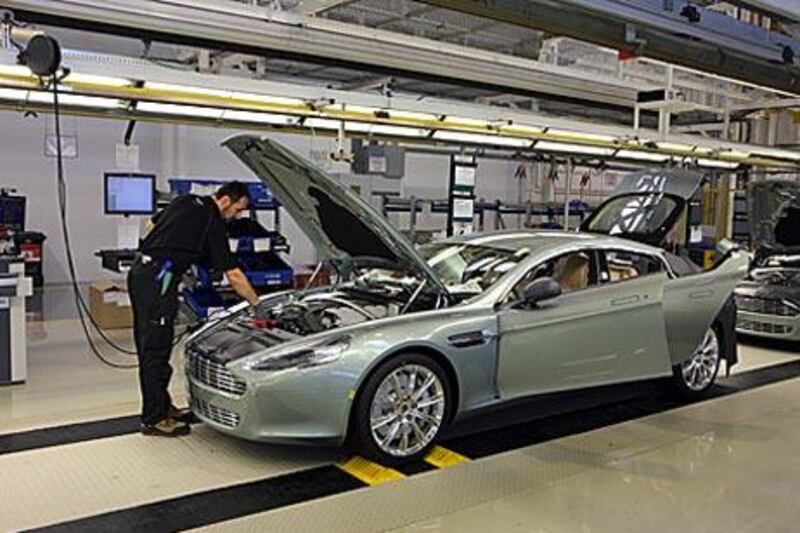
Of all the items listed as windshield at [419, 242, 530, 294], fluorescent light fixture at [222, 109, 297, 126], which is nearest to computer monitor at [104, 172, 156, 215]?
fluorescent light fixture at [222, 109, 297, 126]

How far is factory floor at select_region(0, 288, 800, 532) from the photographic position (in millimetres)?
3201

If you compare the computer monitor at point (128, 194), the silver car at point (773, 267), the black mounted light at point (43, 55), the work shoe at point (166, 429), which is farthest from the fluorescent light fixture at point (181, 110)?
the silver car at point (773, 267)

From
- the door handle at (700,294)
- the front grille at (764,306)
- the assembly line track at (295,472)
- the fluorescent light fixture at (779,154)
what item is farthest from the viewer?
the fluorescent light fixture at (779,154)

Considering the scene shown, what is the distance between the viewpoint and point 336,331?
373 centimetres

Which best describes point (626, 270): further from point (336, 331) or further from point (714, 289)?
point (336, 331)

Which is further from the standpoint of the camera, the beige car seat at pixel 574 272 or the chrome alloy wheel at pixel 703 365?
the chrome alloy wheel at pixel 703 365

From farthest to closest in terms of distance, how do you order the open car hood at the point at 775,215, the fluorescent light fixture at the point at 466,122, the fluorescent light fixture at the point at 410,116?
1. the open car hood at the point at 775,215
2. the fluorescent light fixture at the point at 466,122
3. the fluorescent light fixture at the point at 410,116

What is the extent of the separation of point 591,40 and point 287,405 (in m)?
2.10

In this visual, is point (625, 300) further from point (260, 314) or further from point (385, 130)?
point (385, 130)

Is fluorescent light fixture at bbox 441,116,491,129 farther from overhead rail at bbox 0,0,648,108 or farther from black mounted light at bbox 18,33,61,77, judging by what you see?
black mounted light at bbox 18,33,61,77

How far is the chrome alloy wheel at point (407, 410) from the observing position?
12.3ft

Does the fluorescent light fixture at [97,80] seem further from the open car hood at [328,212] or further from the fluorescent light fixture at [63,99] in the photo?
the open car hood at [328,212]

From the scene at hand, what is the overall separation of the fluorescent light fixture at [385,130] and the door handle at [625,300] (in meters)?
2.90

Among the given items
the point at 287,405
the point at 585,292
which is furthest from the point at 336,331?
the point at 585,292
